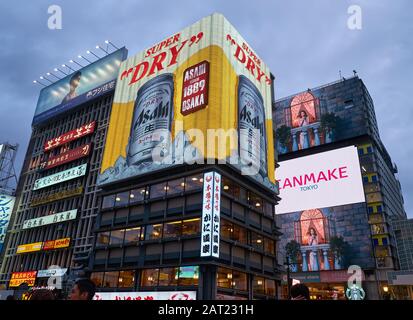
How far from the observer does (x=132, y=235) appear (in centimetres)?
4581

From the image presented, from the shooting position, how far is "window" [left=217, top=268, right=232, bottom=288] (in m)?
38.8

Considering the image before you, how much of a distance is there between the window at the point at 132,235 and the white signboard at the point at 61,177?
19.2 metres

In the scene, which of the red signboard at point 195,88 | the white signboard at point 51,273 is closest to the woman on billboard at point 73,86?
the red signboard at point 195,88

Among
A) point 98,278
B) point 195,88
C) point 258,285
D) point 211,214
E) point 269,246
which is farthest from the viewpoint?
point 269,246

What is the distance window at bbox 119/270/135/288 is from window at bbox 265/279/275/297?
1717 centimetres

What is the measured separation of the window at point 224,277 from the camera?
38.8m

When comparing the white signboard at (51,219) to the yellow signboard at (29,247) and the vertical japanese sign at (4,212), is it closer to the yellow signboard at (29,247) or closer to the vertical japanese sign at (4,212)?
the yellow signboard at (29,247)

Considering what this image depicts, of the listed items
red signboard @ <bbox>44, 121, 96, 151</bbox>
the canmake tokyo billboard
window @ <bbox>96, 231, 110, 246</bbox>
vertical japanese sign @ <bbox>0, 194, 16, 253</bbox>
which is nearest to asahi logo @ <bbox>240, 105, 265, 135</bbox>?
the canmake tokyo billboard

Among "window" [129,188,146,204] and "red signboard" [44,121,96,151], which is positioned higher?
"red signboard" [44,121,96,151]

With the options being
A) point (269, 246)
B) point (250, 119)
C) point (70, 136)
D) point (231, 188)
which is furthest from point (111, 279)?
point (70, 136)

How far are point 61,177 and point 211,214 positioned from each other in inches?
1469

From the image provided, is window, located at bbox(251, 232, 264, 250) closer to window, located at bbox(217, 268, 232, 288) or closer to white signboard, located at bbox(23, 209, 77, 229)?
window, located at bbox(217, 268, 232, 288)

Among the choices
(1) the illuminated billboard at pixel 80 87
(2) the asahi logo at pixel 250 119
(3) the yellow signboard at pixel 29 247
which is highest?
(1) the illuminated billboard at pixel 80 87

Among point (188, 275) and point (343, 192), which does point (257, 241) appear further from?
point (343, 192)
